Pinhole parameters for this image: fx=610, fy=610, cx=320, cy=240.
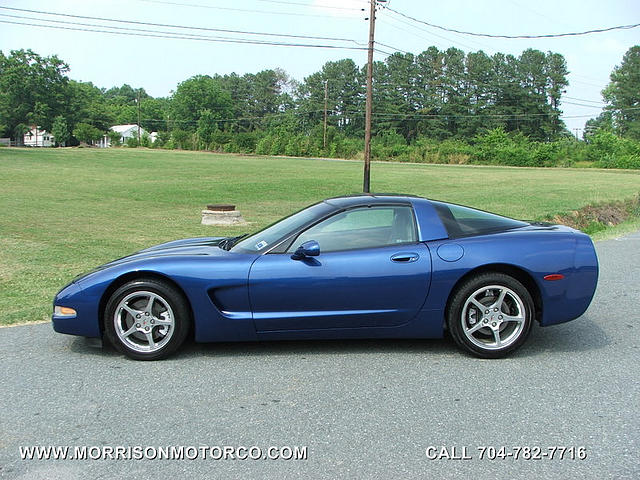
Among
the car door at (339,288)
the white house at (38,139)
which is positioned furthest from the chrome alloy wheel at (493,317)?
the white house at (38,139)

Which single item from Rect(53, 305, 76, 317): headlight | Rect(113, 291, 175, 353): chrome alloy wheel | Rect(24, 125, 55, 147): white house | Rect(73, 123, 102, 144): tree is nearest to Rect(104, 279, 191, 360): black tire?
Rect(113, 291, 175, 353): chrome alloy wheel

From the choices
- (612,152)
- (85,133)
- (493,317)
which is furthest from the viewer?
(85,133)

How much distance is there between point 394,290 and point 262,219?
1240cm

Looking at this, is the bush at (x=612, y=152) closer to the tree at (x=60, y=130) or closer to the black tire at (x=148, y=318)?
the black tire at (x=148, y=318)

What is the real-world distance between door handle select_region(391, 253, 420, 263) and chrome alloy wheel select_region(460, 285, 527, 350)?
0.50 meters

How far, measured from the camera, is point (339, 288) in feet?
14.6

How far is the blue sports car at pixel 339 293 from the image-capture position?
4449 mm

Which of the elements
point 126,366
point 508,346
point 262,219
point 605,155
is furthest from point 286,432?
point 605,155

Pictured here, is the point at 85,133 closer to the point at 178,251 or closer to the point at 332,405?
the point at 178,251

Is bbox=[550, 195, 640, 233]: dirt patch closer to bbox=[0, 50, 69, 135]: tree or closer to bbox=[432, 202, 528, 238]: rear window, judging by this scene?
bbox=[432, 202, 528, 238]: rear window

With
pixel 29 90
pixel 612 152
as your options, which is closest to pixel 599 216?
pixel 612 152

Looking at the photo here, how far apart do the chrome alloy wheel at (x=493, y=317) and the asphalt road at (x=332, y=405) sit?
16 centimetres

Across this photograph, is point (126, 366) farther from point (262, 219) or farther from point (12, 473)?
point (262, 219)

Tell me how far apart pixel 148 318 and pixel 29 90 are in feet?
347
